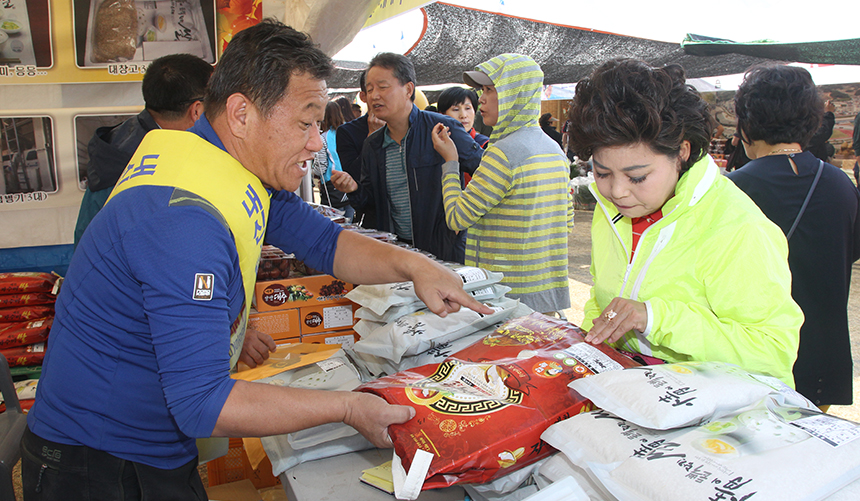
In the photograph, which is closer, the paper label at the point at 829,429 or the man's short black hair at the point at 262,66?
the paper label at the point at 829,429

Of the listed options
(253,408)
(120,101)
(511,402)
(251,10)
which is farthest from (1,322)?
(511,402)

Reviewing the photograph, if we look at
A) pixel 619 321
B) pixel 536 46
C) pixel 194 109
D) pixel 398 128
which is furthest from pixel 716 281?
pixel 536 46

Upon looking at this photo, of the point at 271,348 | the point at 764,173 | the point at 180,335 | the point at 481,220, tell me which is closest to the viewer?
the point at 180,335

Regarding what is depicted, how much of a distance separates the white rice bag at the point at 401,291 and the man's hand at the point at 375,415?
2.28ft

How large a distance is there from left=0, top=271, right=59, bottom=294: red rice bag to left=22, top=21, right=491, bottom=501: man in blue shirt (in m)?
2.65

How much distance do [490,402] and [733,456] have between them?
47cm

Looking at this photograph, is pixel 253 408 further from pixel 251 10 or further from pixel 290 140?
pixel 251 10

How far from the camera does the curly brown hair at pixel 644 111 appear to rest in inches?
51.8

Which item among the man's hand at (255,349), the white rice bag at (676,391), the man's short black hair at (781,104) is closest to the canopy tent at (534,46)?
the man's short black hair at (781,104)

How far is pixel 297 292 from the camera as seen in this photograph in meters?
2.26

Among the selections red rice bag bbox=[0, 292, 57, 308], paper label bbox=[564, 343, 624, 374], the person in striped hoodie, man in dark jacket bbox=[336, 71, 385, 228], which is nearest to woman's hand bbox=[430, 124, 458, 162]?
the person in striped hoodie

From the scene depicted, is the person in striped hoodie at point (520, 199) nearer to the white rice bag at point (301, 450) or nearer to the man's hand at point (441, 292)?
the man's hand at point (441, 292)

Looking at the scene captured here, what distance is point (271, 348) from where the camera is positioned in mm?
1940

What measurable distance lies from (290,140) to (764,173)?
2.11 metres
